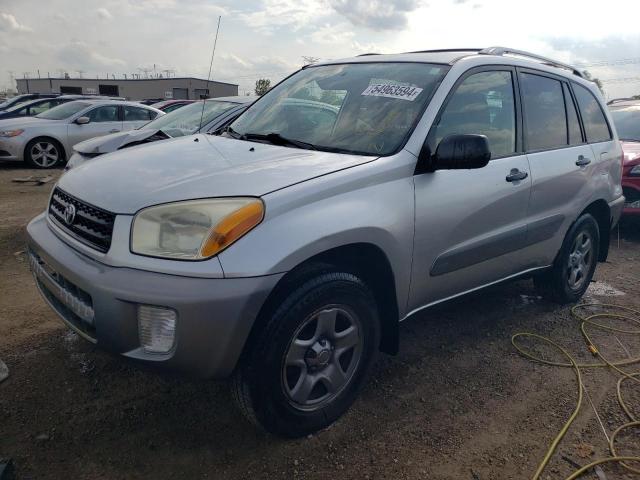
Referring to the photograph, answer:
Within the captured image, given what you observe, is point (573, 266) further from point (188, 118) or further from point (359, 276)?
point (188, 118)

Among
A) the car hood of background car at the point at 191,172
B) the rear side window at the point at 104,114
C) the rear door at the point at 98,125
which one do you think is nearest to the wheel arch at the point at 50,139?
the rear door at the point at 98,125

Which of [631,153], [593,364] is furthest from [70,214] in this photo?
[631,153]

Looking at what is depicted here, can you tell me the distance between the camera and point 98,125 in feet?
34.2

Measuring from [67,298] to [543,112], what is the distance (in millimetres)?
3131

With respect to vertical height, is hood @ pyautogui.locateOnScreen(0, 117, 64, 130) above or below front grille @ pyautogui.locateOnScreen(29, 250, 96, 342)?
below

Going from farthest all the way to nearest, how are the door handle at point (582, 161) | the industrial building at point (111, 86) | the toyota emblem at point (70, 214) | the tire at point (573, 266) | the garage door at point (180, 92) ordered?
the industrial building at point (111, 86) < the garage door at point (180, 92) < the tire at point (573, 266) < the door handle at point (582, 161) < the toyota emblem at point (70, 214)

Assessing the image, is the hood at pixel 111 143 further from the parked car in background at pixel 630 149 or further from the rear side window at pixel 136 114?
the parked car in background at pixel 630 149

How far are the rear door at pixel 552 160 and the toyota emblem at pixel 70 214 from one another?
8.59 ft

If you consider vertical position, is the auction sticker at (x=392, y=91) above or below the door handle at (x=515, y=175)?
above

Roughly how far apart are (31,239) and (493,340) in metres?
2.84

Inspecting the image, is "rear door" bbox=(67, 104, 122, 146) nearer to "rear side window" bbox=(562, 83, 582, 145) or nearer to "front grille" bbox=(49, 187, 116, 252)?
"front grille" bbox=(49, 187, 116, 252)

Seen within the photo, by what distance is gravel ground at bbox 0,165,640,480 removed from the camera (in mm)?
2260

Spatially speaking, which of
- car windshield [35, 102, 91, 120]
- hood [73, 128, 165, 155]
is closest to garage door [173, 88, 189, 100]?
car windshield [35, 102, 91, 120]

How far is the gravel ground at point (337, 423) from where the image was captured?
2.26m
